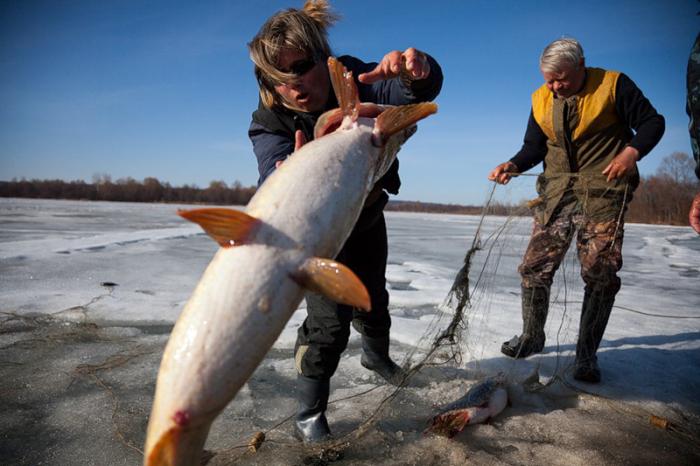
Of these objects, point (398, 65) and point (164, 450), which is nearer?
point (164, 450)

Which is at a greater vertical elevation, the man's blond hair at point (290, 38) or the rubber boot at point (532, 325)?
the man's blond hair at point (290, 38)

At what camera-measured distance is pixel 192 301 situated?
3.76 ft

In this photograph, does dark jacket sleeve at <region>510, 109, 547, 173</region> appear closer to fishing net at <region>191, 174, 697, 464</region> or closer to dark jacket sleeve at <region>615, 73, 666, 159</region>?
fishing net at <region>191, 174, 697, 464</region>

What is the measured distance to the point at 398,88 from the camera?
2.30 m

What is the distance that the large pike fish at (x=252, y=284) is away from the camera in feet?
3.34

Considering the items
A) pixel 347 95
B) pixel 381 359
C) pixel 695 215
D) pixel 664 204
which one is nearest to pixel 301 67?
pixel 347 95

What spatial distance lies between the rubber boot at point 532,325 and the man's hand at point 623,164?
1.04 metres

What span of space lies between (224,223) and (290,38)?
4.39 ft

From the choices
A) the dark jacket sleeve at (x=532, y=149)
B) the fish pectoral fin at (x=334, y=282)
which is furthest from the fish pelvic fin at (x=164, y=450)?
the dark jacket sleeve at (x=532, y=149)

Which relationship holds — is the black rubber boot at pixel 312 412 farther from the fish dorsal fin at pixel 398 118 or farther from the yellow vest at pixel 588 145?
the yellow vest at pixel 588 145

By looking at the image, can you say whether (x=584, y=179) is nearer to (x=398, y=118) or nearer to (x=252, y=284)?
(x=398, y=118)

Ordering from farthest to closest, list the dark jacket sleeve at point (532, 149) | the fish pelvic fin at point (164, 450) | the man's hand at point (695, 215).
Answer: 1. the dark jacket sleeve at point (532, 149)
2. the man's hand at point (695, 215)
3. the fish pelvic fin at point (164, 450)

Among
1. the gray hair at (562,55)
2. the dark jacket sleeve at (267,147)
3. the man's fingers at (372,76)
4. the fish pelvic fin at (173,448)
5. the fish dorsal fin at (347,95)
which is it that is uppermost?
the gray hair at (562,55)

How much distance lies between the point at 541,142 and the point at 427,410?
2.48 meters
